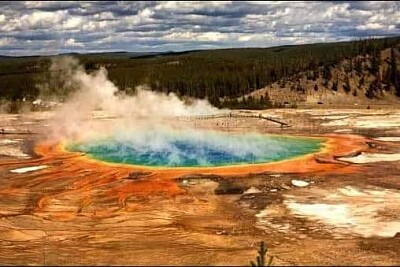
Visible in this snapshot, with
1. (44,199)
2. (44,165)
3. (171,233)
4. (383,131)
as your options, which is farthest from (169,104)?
(171,233)

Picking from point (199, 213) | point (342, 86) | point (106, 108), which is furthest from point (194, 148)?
point (342, 86)

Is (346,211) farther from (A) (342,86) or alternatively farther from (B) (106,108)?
(A) (342,86)

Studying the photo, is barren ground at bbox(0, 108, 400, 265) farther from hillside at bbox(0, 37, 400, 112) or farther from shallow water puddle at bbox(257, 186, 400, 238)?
hillside at bbox(0, 37, 400, 112)

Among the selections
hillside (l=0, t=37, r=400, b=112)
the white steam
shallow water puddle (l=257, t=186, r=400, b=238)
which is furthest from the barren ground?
hillside (l=0, t=37, r=400, b=112)

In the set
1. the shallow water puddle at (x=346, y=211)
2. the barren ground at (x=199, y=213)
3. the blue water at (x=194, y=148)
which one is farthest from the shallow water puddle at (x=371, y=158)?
the shallow water puddle at (x=346, y=211)

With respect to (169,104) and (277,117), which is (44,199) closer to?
(277,117)

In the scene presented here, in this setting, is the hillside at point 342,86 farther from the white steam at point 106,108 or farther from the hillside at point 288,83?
the white steam at point 106,108
